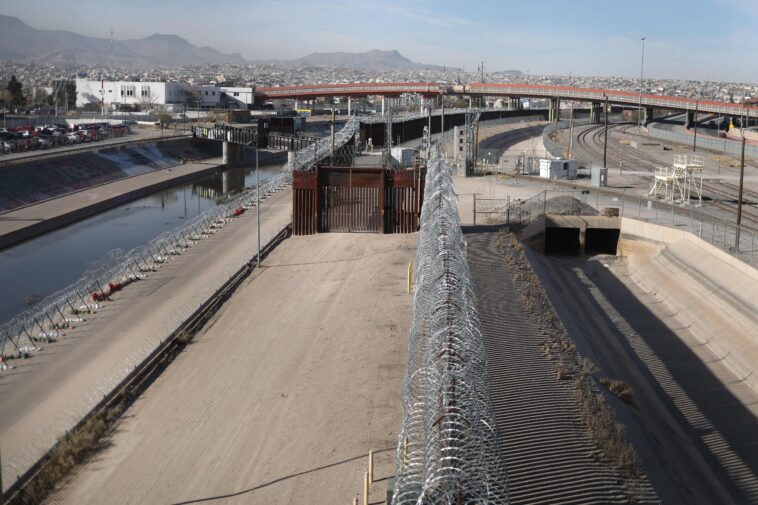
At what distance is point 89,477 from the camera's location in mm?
10523

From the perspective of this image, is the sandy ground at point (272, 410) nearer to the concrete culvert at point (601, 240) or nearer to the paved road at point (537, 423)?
the paved road at point (537, 423)

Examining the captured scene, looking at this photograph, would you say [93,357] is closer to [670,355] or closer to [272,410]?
[272,410]

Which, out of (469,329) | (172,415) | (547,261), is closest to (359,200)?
(547,261)

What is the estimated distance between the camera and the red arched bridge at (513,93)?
259 feet

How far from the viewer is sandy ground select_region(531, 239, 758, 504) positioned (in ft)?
40.2

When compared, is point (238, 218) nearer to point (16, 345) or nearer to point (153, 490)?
point (16, 345)

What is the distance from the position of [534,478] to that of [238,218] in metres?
24.2

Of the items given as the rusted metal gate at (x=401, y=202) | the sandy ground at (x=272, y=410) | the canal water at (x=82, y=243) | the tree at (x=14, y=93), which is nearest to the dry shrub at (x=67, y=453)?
the sandy ground at (x=272, y=410)

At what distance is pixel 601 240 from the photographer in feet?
94.9

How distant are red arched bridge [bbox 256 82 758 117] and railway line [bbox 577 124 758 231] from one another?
1900 cm

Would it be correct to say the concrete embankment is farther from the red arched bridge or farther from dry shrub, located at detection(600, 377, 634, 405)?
the red arched bridge

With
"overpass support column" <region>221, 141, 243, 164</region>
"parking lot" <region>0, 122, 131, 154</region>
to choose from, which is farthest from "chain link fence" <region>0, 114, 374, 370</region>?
"overpass support column" <region>221, 141, 243, 164</region>

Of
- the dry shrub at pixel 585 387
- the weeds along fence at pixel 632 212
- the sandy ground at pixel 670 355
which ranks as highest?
the weeds along fence at pixel 632 212

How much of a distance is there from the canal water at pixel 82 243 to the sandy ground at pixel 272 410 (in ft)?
26.1
